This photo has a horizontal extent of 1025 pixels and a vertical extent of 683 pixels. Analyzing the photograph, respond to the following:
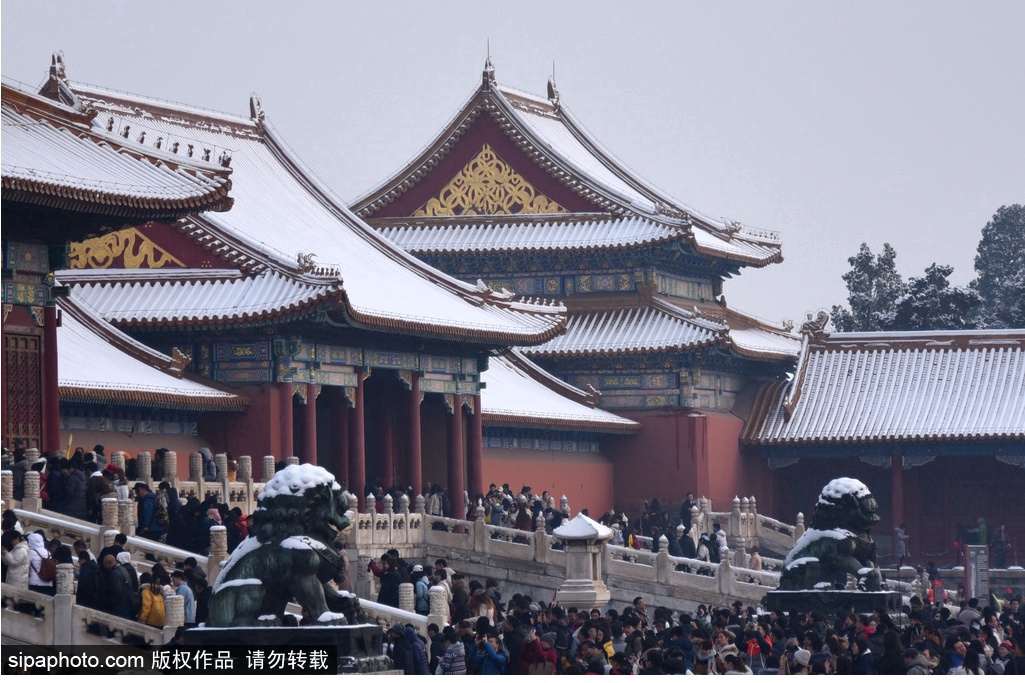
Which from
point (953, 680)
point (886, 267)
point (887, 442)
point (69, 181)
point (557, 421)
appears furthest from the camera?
point (886, 267)

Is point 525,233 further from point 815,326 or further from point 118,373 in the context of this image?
point 118,373

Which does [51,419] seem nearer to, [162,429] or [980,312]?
[162,429]

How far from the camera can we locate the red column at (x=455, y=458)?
3897cm

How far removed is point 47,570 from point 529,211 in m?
30.4

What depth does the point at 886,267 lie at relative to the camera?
68.8 m

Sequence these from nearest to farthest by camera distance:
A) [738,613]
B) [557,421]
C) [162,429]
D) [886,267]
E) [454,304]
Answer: [738,613], [162,429], [454,304], [557,421], [886,267]

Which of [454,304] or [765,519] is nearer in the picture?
[454,304]

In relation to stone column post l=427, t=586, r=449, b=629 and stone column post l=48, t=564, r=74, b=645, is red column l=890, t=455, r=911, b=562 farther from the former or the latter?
stone column post l=48, t=564, r=74, b=645

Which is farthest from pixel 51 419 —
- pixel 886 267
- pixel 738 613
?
pixel 886 267

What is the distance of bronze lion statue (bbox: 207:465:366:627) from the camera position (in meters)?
18.1

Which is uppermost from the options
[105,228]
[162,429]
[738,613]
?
[105,228]

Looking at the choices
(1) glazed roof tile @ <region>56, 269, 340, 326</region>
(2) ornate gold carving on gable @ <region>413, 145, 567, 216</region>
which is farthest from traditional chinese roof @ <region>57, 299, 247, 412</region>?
(2) ornate gold carving on gable @ <region>413, 145, 567, 216</region>

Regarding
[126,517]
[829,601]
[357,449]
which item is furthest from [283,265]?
[829,601]

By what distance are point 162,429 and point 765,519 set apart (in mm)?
14166
